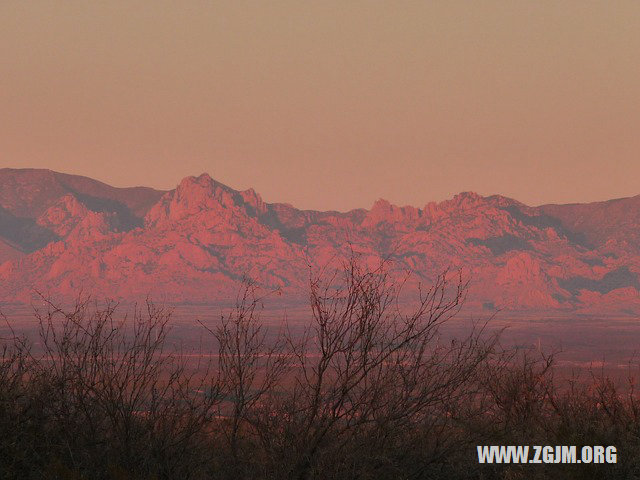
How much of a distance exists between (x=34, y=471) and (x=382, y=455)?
4.57 meters

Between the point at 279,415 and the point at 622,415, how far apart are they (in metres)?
6.47

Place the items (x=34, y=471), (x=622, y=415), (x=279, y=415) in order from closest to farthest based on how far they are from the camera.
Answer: (x=34, y=471)
(x=279, y=415)
(x=622, y=415)

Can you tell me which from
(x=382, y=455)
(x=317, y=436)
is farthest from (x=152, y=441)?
(x=382, y=455)

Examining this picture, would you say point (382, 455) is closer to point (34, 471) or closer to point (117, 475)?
point (117, 475)

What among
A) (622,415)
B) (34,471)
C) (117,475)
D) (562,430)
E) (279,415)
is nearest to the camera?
(117,475)

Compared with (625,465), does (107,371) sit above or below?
above

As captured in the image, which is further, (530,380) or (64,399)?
(530,380)

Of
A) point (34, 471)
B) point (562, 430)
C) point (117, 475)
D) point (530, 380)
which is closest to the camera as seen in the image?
point (117, 475)

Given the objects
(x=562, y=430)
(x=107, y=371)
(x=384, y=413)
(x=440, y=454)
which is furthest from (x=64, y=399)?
(x=562, y=430)

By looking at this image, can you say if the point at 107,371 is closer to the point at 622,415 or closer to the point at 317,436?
the point at 317,436

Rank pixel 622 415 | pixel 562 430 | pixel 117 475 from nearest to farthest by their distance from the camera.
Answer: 1. pixel 117 475
2. pixel 562 430
3. pixel 622 415

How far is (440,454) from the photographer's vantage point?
13625mm

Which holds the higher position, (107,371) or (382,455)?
(107,371)

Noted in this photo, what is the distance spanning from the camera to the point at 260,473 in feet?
43.1
